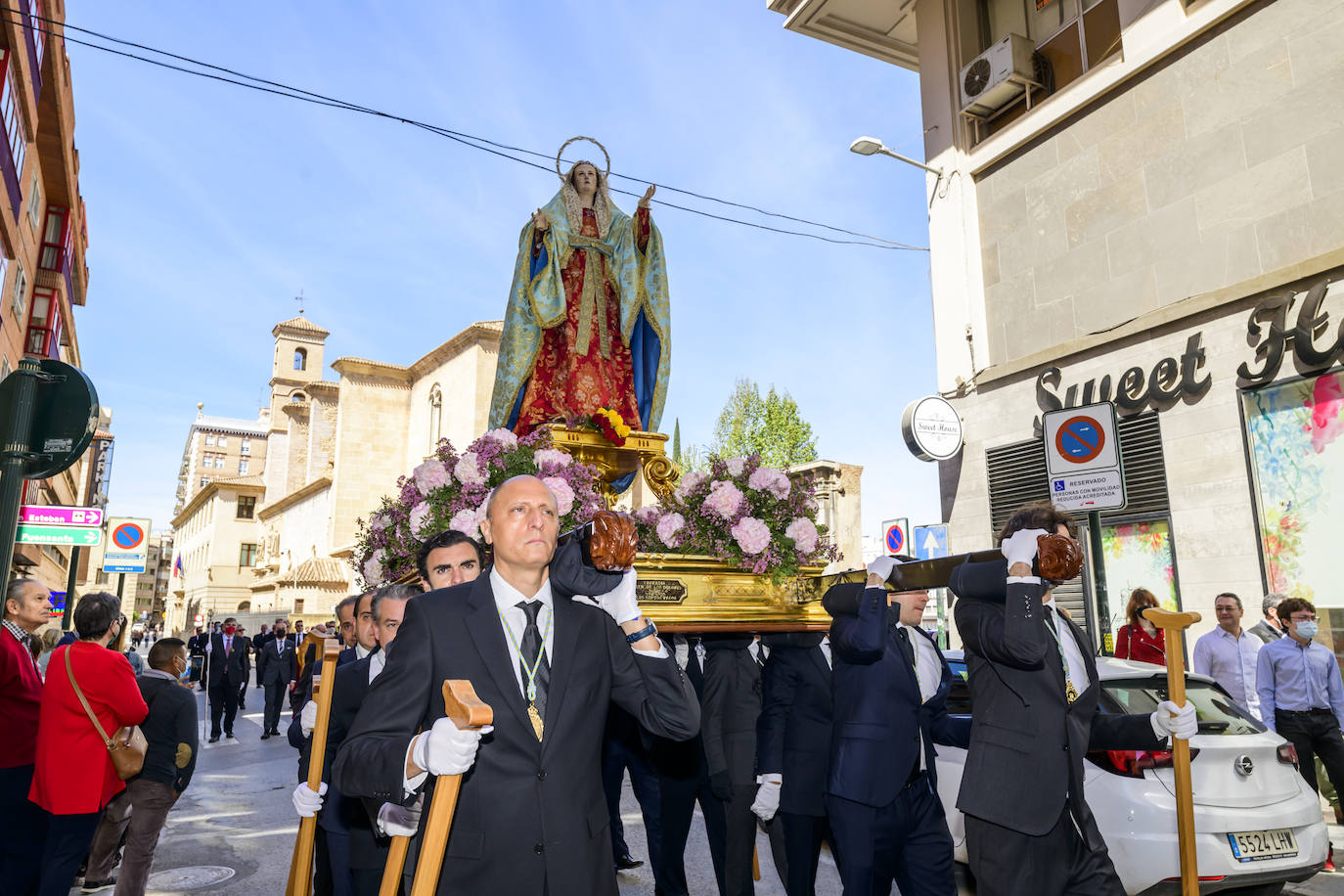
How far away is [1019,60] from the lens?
42.9ft

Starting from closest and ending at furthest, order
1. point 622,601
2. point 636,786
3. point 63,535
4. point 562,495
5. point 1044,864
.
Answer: point 622,601 < point 1044,864 < point 562,495 < point 636,786 < point 63,535

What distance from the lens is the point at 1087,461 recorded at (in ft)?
21.6

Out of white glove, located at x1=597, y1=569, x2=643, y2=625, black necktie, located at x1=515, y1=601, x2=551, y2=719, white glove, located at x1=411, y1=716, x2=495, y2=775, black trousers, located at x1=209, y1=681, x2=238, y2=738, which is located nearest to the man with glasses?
white glove, located at x1=597, y1=569, x2=643, y2=625

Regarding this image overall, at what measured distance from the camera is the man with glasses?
7656 millimetres

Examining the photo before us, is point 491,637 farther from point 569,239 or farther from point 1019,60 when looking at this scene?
point 1019,60

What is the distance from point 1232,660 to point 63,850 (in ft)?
32.1

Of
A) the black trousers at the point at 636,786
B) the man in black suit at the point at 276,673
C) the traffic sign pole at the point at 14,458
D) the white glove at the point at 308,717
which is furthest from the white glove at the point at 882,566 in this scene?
the man in black suit at the point at 276,673

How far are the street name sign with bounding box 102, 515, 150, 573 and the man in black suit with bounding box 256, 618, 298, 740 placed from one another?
302cm

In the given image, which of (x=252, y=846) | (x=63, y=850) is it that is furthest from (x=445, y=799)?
(x=252, y=846)

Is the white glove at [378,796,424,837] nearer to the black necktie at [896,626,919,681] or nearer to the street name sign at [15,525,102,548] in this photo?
the black necktie at [896,626,919,681]

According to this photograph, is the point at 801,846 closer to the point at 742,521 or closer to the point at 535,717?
the point at 742,521

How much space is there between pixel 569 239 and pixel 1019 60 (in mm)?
9486

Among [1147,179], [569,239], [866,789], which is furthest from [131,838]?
[1147,179]

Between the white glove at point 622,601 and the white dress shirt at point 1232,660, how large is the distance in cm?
790
